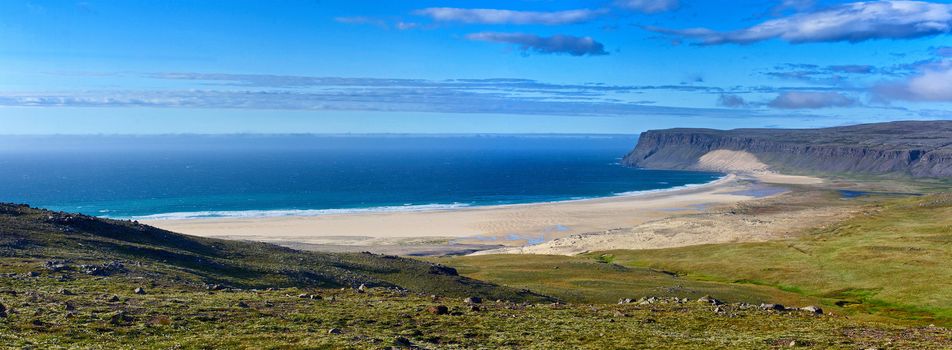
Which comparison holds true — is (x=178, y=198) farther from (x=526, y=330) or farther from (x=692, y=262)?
(x=526, y=330)

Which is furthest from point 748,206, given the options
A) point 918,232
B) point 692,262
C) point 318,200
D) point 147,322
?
point 147,322

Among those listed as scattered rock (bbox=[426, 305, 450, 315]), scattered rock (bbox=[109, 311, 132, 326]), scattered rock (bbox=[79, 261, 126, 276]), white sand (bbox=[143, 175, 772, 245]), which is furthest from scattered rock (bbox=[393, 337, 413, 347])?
white sand (bbox=[143, 175, 772, 245])

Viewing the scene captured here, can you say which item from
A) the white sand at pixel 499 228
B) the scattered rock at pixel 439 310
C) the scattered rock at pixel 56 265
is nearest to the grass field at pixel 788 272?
the white sand at pixel 499 228

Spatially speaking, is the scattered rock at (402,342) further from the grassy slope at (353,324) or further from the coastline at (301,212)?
the coastline at (301,212)

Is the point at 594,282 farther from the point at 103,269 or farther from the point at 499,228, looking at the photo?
the point at 499,228

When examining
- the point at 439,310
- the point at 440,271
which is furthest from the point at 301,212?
the point at 439,310

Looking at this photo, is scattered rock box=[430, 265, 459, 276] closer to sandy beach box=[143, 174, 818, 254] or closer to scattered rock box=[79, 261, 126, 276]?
scattered rock box=[79, 261, 126, 276]
